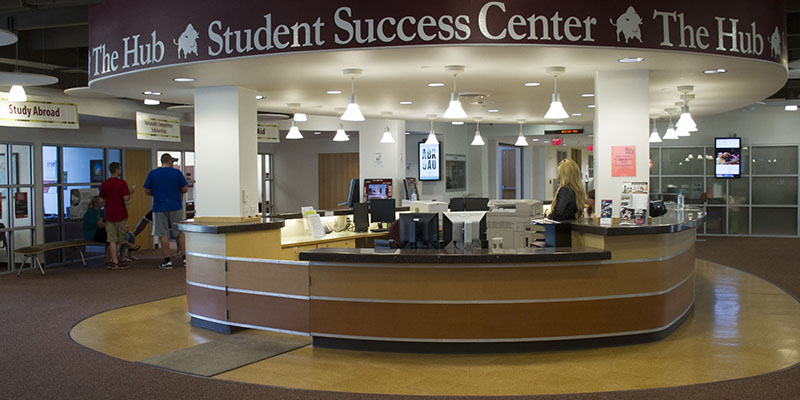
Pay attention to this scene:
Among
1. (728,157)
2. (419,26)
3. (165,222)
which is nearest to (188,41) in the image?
(419,26)

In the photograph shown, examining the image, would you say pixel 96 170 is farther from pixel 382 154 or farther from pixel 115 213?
pixel 382 154

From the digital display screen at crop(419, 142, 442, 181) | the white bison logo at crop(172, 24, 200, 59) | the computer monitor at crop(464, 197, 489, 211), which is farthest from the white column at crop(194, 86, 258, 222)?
the digital display screen at crop(419, 142, 442, 181)

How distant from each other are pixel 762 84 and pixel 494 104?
11.2 ft

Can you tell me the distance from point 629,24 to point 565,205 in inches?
85.1

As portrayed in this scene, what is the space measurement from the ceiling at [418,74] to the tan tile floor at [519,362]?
2.58 metres

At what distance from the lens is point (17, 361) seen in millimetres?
5746

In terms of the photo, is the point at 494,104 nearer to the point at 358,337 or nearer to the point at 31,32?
the point at 358,337

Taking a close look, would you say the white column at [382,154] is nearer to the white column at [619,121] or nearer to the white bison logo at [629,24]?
the white column at [619,121]

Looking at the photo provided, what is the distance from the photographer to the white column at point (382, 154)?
13.1 metres

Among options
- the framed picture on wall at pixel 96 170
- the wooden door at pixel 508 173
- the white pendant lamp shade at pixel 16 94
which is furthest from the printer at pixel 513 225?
the wooden door at pixel 508 173

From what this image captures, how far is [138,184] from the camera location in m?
14.4

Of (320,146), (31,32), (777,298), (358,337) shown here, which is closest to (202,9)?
(358,337)

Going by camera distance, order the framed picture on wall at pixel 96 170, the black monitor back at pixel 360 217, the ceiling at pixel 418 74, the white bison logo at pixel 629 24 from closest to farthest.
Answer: the white bison logo at pixel 629 24 < the ceiling at pixel 418 74 < the black monitor back at pixel 360 217 < the framed picture on wall at pixel 96 170

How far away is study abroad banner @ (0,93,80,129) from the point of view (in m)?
9.63
